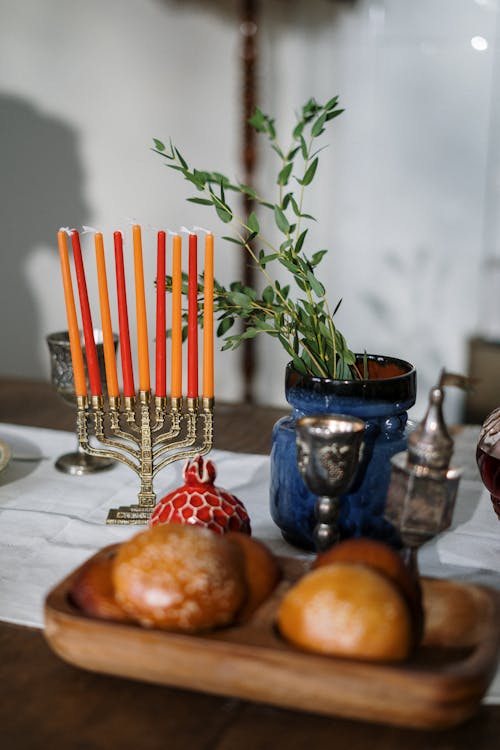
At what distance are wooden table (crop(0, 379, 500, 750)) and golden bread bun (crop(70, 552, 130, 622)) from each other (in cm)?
7

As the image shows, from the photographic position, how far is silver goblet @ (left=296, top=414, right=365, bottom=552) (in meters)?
0.66

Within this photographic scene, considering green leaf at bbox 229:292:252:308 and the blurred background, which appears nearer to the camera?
green leaf at bbox 229:292:252:308

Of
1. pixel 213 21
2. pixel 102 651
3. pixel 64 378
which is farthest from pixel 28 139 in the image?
pixel 102 651

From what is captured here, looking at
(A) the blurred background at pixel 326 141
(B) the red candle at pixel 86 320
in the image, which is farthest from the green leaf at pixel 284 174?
(A) the blurred background at pixel 326 141

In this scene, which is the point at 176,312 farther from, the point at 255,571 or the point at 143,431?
the point at 255,571

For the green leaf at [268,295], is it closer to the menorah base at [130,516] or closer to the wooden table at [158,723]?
the menorah base at [130,516]

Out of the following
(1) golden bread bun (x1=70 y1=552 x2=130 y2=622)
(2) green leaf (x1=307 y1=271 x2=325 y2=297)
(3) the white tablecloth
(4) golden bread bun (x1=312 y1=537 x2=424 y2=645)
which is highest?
(2) green leaf (x1=307 y1=271 x2=325 y2=297)

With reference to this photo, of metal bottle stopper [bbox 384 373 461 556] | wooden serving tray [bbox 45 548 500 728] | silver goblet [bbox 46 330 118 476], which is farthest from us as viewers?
silver goblet [bbox 46 330 118 476]

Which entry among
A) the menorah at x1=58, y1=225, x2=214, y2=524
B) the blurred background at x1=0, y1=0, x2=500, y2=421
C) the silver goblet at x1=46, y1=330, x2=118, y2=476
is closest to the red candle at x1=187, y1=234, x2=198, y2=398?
the menorah at x1=58, y1=225, x2=214, y2=524

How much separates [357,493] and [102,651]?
310mm

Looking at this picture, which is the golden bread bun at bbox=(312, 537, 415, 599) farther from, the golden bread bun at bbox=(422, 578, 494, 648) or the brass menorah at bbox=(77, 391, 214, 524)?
the brass menorah at bbox=(77, 391, 214, 524)

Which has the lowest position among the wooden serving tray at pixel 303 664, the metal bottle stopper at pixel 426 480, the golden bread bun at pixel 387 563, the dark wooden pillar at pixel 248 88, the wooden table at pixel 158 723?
the wooden table at pixel 158 723

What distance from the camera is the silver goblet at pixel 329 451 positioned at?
66cm

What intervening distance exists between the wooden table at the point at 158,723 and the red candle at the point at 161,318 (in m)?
0.33
